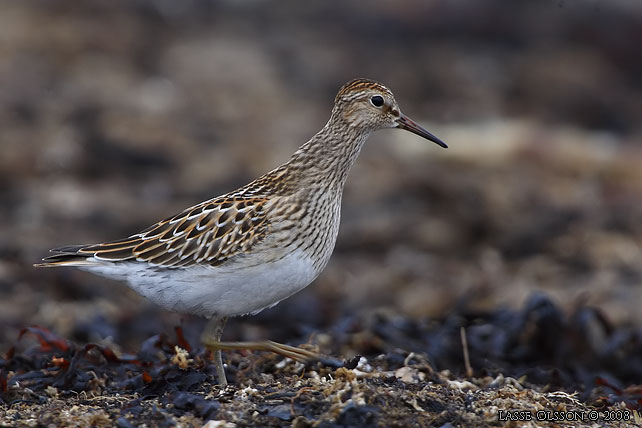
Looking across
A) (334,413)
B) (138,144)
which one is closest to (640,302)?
(334,413)

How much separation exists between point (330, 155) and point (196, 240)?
3.13 ft

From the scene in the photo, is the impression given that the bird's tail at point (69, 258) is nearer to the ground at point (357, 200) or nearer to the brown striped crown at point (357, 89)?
the ground at point (357, 200)

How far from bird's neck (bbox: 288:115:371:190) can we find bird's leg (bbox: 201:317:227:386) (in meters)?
0.96

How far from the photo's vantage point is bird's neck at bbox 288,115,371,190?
220 inches

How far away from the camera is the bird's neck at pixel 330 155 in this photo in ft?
18.4

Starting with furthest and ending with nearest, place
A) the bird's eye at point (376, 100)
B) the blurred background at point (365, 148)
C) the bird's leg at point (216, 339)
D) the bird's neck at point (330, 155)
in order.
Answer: the blurred background at point (365, 148) < the bird's eye at point (376, 100) < the bird's neck at point (330, 155) < the bird's leg at point (216, 339)

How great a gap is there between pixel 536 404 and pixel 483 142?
8115 millimetres

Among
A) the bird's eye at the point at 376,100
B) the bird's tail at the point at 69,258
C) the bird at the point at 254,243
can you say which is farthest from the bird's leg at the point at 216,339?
the bird's eye at the point at 376,100

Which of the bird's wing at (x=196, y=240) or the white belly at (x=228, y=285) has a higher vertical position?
the bird's wing at (x=196, y=240)

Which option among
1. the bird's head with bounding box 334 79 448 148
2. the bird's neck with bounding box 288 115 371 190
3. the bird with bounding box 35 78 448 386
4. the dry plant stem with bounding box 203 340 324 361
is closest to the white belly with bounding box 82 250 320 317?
the bird with bounding box 35 78 448 386

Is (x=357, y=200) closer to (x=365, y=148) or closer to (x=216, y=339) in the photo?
(x=365, y=148)

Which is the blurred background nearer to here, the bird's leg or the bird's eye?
the bird's leg

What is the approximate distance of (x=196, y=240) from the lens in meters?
5.51

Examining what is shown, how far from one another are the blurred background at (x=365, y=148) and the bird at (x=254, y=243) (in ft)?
7.36
